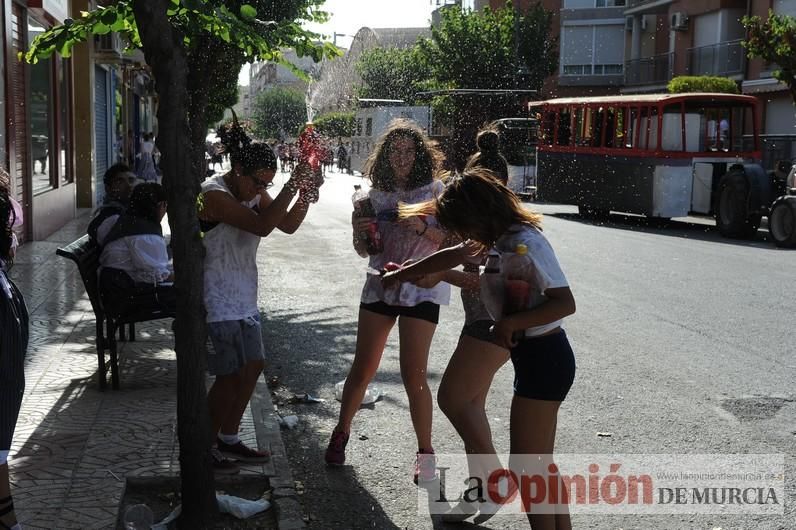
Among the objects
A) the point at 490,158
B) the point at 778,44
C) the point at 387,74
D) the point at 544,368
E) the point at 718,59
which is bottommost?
the point at 544,368

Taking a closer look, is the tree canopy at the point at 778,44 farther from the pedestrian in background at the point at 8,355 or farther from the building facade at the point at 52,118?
the pedestrian in background at the point at 8,355

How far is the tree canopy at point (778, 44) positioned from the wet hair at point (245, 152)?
65.7 feet

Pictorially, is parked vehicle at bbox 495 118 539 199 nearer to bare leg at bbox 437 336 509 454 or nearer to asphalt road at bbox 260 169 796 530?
asphalt road at bbox 260 169 796 530

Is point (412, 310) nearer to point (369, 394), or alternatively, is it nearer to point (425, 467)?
point (425, 467)

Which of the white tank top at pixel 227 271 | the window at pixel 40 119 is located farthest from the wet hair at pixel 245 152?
the window at pixel 40 119

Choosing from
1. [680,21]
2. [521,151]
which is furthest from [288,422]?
[680,21]

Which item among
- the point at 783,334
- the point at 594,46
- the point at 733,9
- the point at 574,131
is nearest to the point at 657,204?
the point at 574,131

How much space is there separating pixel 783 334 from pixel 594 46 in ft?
143

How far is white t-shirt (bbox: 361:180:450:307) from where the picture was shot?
505 centimetres

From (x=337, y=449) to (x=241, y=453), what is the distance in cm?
52

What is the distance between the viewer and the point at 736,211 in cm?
1950

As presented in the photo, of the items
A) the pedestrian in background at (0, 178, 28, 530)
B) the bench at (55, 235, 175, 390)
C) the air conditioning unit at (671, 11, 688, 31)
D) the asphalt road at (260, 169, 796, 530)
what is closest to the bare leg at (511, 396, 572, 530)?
the asphalt road at (260, 169, 796, 530)

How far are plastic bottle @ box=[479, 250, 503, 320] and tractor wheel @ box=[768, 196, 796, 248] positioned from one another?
14.8m

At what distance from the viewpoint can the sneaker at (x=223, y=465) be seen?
4930 mm
